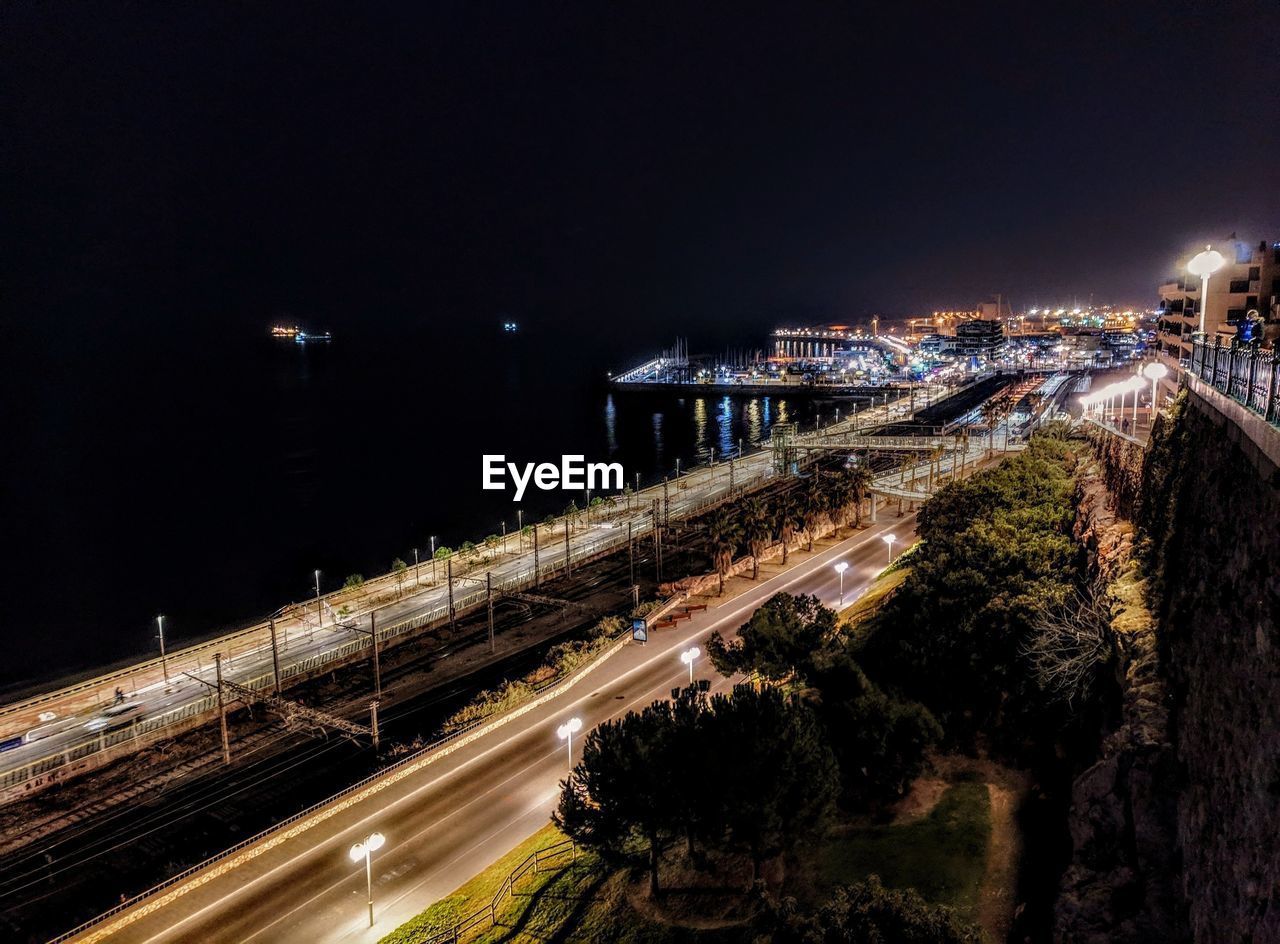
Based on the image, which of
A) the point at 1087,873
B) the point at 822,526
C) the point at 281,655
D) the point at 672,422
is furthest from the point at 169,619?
the point at 672,422

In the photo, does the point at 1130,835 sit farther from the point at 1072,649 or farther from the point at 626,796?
the point at 626,796

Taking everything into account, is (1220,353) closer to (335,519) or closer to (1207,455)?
(1207,455)

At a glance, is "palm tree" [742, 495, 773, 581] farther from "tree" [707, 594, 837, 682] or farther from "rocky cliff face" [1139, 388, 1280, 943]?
"rocky cliff face" [1139, 388, 1280, 943]

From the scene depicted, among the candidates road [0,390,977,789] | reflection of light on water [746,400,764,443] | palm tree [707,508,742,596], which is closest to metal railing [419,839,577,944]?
road [0,390,977,789]

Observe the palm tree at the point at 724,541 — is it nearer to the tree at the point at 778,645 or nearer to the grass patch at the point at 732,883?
the tree at the point at 778,645

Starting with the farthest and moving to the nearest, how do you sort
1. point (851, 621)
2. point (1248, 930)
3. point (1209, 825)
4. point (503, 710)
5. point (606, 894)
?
point (851, 621), point (503, 710), point (606, 894), point (1209, 825), point (1248, 930)
